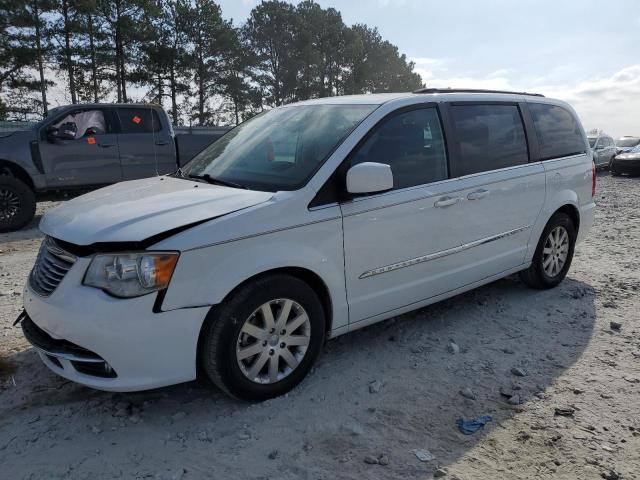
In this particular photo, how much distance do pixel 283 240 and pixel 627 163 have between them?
1881cm

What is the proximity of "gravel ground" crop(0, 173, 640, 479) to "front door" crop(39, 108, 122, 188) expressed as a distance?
182 inches

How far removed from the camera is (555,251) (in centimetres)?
498

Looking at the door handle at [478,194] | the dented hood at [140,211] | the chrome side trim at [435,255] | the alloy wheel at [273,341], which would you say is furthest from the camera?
the door handle at [478,194]

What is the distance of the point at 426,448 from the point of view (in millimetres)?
2678

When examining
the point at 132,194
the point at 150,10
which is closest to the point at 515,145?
the point at 132,194

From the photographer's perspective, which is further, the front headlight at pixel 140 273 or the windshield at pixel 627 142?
the windshield at pixel 627 142

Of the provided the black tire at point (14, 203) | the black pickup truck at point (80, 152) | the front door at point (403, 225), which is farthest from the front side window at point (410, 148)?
the black tire at point (14, 203)

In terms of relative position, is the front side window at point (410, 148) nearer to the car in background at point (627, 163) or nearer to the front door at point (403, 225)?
the front door at point (403, 225)

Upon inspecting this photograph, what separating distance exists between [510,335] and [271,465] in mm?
2308

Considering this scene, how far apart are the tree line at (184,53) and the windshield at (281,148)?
24.7 meters

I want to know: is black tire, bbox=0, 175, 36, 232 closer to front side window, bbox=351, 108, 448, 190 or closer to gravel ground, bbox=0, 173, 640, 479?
gravel ground, bbox=0, 173, 640, 479

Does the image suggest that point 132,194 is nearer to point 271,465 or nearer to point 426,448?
point 271,465

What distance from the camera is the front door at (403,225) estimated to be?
329 centimetres

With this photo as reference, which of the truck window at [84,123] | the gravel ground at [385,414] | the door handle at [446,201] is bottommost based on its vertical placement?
the gravel ground at [385,414]
